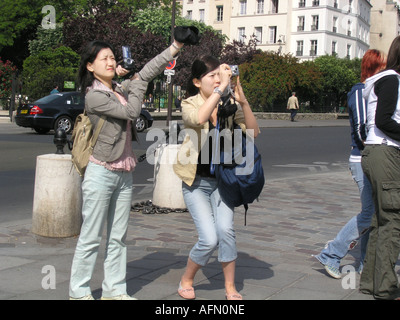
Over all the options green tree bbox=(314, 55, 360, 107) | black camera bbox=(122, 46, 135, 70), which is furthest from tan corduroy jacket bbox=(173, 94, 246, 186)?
green tree bbox=(314, 55, 360, 107)

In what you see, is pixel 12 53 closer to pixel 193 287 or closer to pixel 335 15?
pixel 335 15

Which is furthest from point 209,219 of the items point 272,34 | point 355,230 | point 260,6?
point 260,6

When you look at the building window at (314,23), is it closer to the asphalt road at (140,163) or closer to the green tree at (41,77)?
the green tree at (41,77)

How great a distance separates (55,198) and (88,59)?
2525mm

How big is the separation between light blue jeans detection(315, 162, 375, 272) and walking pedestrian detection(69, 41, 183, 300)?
1.77 meters

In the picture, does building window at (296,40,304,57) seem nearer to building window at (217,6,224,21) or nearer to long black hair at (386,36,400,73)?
building window at (217,6,224,21)

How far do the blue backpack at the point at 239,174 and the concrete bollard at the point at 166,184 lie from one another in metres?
3.50

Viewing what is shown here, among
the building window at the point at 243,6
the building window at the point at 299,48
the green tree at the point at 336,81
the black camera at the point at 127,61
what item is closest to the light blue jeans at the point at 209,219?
the black camera at the point at 127,61

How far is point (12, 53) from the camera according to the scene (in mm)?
55312

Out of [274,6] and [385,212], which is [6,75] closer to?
[385,212]

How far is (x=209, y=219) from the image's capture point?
3.90 metres

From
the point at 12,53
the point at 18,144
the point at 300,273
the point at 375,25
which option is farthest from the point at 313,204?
the point at 375,25

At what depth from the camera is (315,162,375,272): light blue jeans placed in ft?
15.1

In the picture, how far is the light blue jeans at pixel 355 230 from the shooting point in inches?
182
